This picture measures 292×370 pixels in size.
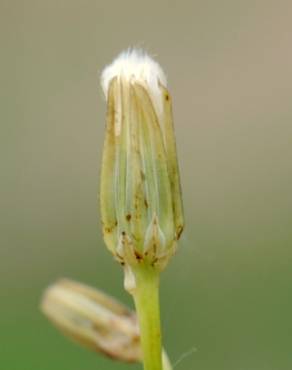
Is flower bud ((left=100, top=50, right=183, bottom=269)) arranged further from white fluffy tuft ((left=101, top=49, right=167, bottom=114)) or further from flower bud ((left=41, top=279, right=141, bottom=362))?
flower bud ((left=41, top=279, right=141, bottom=362))

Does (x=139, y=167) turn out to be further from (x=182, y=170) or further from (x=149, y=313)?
(x=182, y=170)

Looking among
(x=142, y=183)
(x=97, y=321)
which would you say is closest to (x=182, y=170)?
(x=97, y=321)

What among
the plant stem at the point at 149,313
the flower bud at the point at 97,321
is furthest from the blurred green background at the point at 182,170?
the plant stem at the point at 149,313

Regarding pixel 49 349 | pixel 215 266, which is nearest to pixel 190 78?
pixel 215 266

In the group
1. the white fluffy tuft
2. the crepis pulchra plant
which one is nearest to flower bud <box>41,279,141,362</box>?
the crepis pulchra plant

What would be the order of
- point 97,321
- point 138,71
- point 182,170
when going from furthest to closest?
point 182,170
point 97,321
point 138,71

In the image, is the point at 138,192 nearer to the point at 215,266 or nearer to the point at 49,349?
the point at 49,349

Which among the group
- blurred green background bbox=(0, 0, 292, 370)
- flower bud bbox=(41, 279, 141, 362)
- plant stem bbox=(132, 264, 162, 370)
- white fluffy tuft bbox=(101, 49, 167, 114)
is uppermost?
blurred green background bbox=(0, 0, 292, 370)

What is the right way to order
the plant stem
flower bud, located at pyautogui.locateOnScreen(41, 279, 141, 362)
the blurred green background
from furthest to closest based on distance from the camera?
the blurred green background → flower bud, located at pyautogui.locateOnScreen(41, 279, 141, 362) → the plant stem
